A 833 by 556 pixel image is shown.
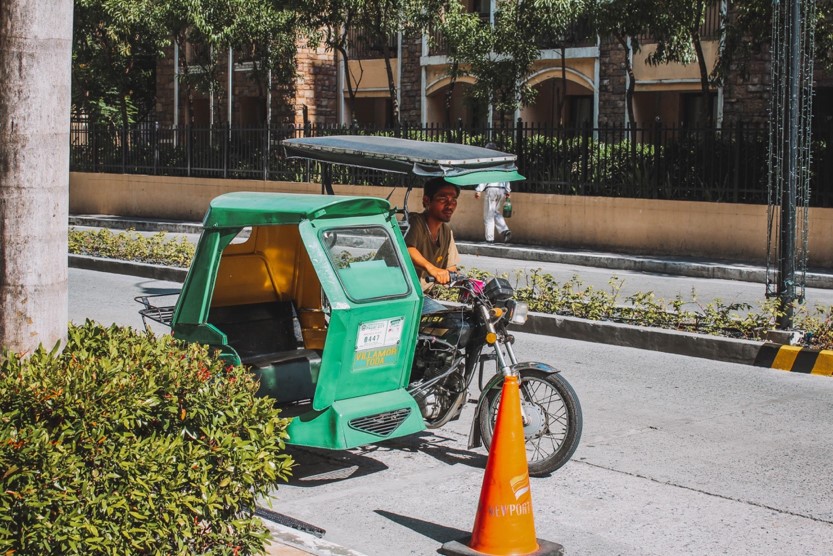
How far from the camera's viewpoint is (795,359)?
392 inches

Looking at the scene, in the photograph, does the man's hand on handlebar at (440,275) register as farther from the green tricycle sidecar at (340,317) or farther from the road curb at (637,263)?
the road curb at (637,263)

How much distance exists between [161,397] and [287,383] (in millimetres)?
2750

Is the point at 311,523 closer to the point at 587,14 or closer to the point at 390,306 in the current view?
the point at 390,306

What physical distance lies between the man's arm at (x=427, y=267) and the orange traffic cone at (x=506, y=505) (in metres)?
1.73

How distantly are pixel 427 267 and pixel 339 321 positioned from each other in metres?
1.01

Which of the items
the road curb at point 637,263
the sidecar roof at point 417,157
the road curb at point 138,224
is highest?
the sidecar roof at point 417,157

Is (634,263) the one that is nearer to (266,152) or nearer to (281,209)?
(266,152)

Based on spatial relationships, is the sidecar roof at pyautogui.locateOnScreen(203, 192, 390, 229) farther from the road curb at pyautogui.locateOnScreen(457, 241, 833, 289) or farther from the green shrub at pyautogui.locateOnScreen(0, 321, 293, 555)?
the road curb at pyautogui.locateOnScreen(457, 241, 833, 289)

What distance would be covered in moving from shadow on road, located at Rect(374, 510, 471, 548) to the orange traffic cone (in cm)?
28

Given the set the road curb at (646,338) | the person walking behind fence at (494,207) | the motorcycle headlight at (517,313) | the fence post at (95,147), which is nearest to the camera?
the motorcycle headlight at (517,313)

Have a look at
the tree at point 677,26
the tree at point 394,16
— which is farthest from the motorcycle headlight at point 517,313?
the tree at point 394,16

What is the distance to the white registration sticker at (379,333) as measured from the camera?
637 centimetres

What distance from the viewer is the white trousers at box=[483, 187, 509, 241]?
20094mm

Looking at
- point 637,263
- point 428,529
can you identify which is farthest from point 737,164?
point 428,529
